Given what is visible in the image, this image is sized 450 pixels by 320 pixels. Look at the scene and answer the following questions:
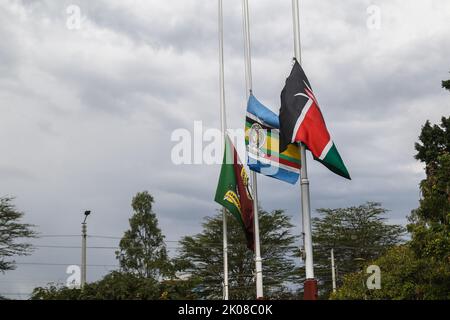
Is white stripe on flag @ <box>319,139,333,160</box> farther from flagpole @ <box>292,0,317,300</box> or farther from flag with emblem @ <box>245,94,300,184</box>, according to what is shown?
flag with emblem @ <box>245,94,300,184</box>

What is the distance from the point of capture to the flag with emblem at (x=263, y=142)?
678 inches

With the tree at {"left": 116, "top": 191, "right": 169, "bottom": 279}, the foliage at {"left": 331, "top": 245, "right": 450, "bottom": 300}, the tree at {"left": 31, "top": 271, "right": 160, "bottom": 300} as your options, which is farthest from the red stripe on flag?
the tree at {"left": 116, "top": 191, "right": 169, "bottom": 279}

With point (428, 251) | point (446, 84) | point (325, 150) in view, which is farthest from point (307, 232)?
point (446, 84)

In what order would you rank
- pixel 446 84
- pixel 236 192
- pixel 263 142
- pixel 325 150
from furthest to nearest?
pixel 446 84, pixel 236 192, pixel 263 142, pixel 325 150

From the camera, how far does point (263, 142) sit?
20.1 meters

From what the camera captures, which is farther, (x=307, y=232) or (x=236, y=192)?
(x=236, y=192)

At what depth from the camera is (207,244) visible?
59.9 m

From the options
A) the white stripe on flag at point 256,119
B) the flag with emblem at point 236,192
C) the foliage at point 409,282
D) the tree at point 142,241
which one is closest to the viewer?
Answer: the white stripe on flag at point 256,119

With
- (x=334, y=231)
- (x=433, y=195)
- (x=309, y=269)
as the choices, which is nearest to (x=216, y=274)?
(x=334, y=231)

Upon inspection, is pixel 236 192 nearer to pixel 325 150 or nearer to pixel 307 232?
pixel 325 150

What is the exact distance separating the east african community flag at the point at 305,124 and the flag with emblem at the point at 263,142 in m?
1.92

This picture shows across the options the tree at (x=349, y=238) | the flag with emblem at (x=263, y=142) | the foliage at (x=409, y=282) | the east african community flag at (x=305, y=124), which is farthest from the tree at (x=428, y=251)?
the tree at (x=349, y=238)

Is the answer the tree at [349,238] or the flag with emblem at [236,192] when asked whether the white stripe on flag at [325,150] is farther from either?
the tree at [349,238]

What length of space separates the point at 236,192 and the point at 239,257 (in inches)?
1273
